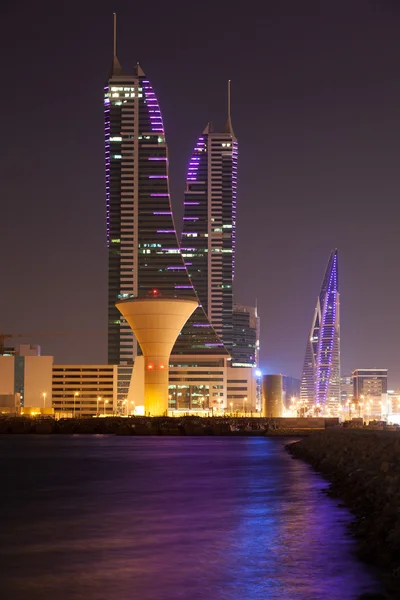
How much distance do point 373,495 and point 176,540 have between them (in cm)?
425

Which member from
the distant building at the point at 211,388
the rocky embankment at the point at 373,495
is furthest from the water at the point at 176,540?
the distant building at the point at 211,388

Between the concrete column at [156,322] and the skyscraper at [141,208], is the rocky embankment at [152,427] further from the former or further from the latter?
the skyscraper at [141,208]

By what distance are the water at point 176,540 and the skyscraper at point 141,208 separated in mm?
157649

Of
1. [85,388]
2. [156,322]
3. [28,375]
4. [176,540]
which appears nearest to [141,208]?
[85,388]

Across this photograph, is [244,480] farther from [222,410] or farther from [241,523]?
[222,410]

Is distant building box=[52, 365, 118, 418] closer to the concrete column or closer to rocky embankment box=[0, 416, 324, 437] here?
rocky embankment box=[0, 416, 324, 437]

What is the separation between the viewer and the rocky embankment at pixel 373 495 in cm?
1486

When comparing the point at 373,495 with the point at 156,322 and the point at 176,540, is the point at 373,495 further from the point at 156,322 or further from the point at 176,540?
the point at 156,322

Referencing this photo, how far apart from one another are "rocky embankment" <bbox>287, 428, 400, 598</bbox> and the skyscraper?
6153 inches

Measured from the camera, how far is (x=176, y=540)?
18984mm

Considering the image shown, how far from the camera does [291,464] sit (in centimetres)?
4334

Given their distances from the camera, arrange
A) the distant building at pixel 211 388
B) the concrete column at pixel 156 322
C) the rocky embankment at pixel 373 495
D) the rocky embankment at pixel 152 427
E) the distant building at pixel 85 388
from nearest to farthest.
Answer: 1. the rocky embankment at pixel 373 495
2. the rocky embankment at pixel 152 427
3. the concrete column at pixel 156 322
4. the distant building at pixel 211 388
5. the distant building at pixel 85 388

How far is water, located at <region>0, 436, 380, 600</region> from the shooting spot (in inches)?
555

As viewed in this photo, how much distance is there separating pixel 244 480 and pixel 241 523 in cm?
1275
